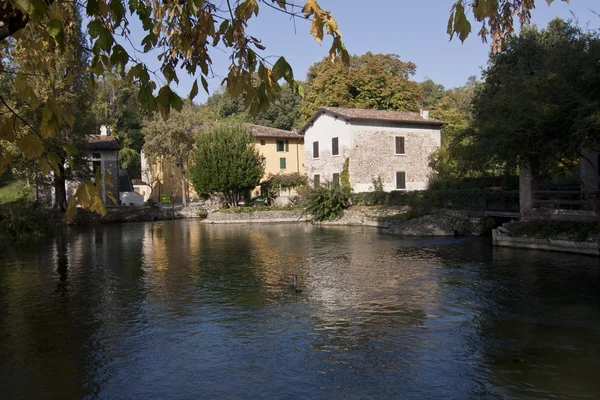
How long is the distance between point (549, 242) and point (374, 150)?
22.0m

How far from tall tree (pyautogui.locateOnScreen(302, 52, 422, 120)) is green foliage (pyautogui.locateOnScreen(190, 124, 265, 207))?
13271 millimetres

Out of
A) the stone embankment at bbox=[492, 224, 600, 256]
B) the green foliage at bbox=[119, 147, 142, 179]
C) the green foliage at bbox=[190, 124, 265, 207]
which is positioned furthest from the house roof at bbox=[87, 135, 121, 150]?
the stone embankment at bbox=[492, 224, 600, 256]

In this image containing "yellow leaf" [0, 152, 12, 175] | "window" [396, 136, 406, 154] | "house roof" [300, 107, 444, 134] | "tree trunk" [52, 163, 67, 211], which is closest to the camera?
"yellow leaf" [0, 152, 12, 175]

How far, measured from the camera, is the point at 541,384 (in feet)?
24.9

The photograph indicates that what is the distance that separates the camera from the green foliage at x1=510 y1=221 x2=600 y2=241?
18.5m

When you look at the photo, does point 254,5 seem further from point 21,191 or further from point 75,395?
point 21,191

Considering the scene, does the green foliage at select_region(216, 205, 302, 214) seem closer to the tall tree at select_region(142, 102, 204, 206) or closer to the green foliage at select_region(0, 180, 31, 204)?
the tall tree at select_region(142, 102, 204, 206)

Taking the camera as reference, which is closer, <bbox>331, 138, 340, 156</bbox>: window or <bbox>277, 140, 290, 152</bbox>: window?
<bbox>331, 138, 340, 156</bbox>: window

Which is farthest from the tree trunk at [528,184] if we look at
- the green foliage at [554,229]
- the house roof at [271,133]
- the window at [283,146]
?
the window at [283,146]

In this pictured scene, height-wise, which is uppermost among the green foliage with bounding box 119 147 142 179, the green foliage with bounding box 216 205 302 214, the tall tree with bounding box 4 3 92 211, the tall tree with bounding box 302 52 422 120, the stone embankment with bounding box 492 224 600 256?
the tall tree with bounding box 302 52 422 120

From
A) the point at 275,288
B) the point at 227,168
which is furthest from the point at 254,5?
the point at 227,168

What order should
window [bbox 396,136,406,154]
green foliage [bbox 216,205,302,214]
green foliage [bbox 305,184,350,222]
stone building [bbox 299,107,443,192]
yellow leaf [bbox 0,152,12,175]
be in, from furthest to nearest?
window [bbox 396,136,406,154]
stone building [bbox 299,107,443,192]
green foliage [bbox 216,205,302,214]
green foliage [bbox 305,184,350,222]
yellow leaf [bbox 0,152,12,175]

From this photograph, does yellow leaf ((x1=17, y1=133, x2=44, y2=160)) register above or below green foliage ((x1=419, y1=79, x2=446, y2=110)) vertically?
below

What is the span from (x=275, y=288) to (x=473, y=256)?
343 inches
